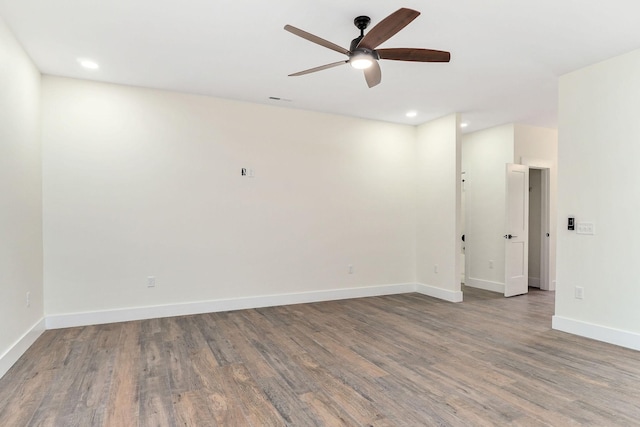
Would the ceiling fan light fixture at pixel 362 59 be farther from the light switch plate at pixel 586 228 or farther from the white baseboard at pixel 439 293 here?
the white baseboard at pixel 439 293

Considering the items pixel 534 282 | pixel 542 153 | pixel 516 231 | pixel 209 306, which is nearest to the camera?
pixel 209 306

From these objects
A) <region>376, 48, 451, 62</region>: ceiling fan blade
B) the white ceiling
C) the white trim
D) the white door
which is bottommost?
A: the white trim

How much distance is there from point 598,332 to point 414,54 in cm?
321

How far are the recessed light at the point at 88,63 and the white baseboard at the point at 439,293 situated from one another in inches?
203

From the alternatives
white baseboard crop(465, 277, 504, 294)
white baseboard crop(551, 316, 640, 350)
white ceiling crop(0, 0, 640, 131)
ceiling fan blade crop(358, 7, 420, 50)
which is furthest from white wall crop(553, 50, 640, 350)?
ceiling fan blade crop(358, 7, 420, 50)

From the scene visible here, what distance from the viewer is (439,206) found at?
549 cm

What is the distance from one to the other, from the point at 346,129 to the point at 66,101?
3.50 meters

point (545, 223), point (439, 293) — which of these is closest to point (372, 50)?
point (439, 293)

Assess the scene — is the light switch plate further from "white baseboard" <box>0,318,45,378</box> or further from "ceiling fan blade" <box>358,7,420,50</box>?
"white baseboard" <box>0,318,45,378</box>

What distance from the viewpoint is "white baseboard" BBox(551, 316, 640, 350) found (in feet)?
10.7

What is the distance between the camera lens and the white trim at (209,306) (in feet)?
12.9

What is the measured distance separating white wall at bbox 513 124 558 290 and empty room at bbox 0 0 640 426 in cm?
4

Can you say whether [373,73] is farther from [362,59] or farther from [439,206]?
[439,206]

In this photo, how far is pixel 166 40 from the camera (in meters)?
3.08
